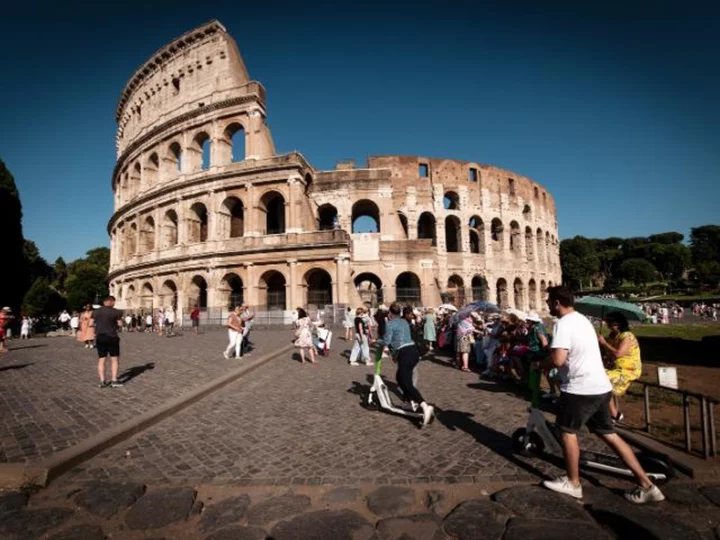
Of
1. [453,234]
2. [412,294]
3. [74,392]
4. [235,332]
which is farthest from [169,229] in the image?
[453,234]

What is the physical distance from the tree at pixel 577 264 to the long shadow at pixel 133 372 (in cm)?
7374

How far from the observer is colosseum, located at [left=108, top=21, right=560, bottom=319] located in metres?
22.9

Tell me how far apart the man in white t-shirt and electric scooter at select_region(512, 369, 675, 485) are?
406mm

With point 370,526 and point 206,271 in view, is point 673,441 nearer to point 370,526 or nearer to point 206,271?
point 370,526

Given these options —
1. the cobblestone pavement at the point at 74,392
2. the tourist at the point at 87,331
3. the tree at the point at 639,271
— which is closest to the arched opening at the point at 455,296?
the cobblestone pavement at the point at 74,392

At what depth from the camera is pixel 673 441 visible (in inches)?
159

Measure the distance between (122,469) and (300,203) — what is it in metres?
20.4

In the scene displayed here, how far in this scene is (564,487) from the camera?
2.96 m

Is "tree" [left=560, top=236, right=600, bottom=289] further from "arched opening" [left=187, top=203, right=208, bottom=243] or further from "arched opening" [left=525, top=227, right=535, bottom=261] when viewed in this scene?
"arched opening" [left=187, top=203, right=208, bottom=243]

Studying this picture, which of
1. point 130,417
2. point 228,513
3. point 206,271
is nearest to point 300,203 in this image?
point 206,271

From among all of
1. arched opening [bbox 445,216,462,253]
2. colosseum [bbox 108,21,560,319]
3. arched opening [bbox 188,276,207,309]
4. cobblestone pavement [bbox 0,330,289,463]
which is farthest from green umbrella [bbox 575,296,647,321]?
arched opening [bbox 445,216,462,253]

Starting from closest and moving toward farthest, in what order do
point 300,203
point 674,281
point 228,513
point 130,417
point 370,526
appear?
1. point 370,526
2. point 228,513
3. point 130,417
4. point 300,203
5. point 674,281

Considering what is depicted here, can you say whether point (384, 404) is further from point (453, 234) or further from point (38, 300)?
point (38, 300)

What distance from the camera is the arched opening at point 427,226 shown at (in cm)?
3073
